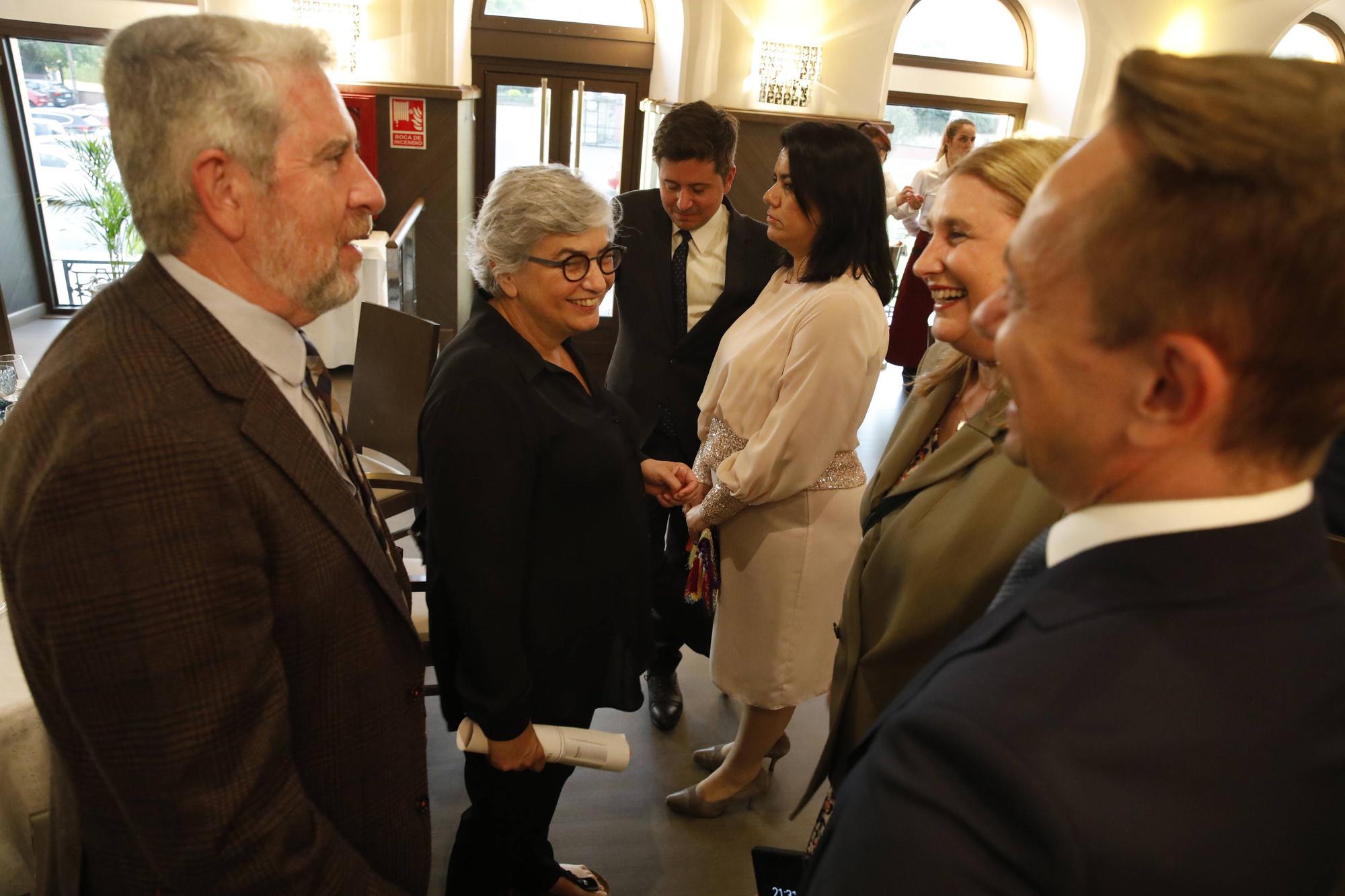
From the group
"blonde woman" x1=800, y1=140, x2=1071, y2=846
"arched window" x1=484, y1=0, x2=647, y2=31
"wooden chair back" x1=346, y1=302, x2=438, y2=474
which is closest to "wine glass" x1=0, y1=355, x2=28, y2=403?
"wooden chair back" x1=346, y1=302, x2=438, y2=474

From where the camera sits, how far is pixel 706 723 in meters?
2.77

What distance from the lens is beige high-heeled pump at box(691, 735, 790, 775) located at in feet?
8.25

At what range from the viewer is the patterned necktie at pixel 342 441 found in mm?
1187

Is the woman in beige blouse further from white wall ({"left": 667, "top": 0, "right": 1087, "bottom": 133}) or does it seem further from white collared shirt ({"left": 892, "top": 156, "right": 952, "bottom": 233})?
white wall ({"left": 667, "top": 0, "right": 1087, "bottom": 133})

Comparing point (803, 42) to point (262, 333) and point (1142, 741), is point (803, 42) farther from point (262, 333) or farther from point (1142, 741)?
point (1142, 741)

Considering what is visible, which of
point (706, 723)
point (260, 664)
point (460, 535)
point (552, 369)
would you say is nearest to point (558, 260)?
point (552, 369)

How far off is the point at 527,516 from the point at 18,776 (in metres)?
0.93

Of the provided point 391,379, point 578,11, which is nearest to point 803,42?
point 578,11

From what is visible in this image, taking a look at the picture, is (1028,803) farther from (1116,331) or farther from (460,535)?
(460,535)

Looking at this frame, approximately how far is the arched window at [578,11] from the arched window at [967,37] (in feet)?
7.89

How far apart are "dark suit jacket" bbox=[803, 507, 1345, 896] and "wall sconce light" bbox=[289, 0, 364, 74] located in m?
6.30

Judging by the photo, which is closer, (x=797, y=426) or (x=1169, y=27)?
(x=797, y=426)

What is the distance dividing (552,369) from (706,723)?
1.66 meters

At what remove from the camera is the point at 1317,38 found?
878 cm
